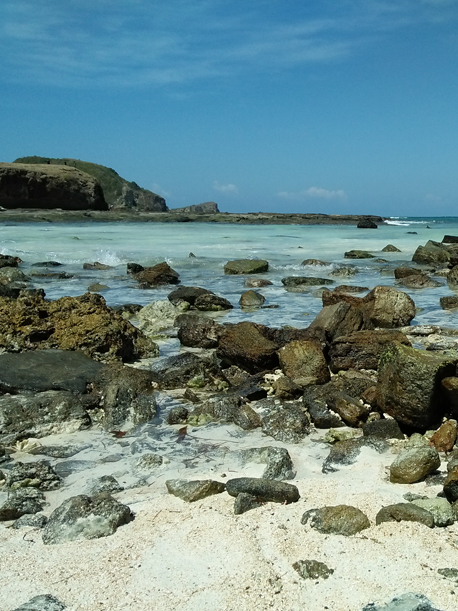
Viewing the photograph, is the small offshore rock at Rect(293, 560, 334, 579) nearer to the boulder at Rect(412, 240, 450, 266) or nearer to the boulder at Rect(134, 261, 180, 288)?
the boulder at Rect(134, 261, 180, 288)

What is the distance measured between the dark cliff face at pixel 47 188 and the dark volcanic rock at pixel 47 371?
51704 mm

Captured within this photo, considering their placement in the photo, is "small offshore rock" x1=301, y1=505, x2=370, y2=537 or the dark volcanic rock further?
the dark volcanic rock

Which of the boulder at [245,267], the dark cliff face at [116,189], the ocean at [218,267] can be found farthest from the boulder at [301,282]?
the dark cliff face at [116,189]

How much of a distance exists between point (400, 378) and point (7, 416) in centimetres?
258

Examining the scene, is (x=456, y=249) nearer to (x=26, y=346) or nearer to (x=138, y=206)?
(x=26, y=346)

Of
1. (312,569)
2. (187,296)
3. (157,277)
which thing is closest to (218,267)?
(157,277)

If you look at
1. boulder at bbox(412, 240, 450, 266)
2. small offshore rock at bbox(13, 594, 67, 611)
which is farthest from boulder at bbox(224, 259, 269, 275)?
small offshore rock at bbox(13, 594, 67, 611)

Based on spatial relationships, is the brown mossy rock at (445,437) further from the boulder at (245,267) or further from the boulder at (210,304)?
the boulder at (245,267)

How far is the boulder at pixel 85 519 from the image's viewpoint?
9.16ft

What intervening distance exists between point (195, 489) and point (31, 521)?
793mm

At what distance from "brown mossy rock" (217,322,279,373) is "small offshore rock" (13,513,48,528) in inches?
111

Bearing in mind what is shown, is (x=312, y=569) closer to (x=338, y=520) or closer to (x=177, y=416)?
(x=338, y=520)

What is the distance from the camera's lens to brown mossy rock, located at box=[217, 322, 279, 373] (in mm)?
5527

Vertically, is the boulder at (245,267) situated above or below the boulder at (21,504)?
above
